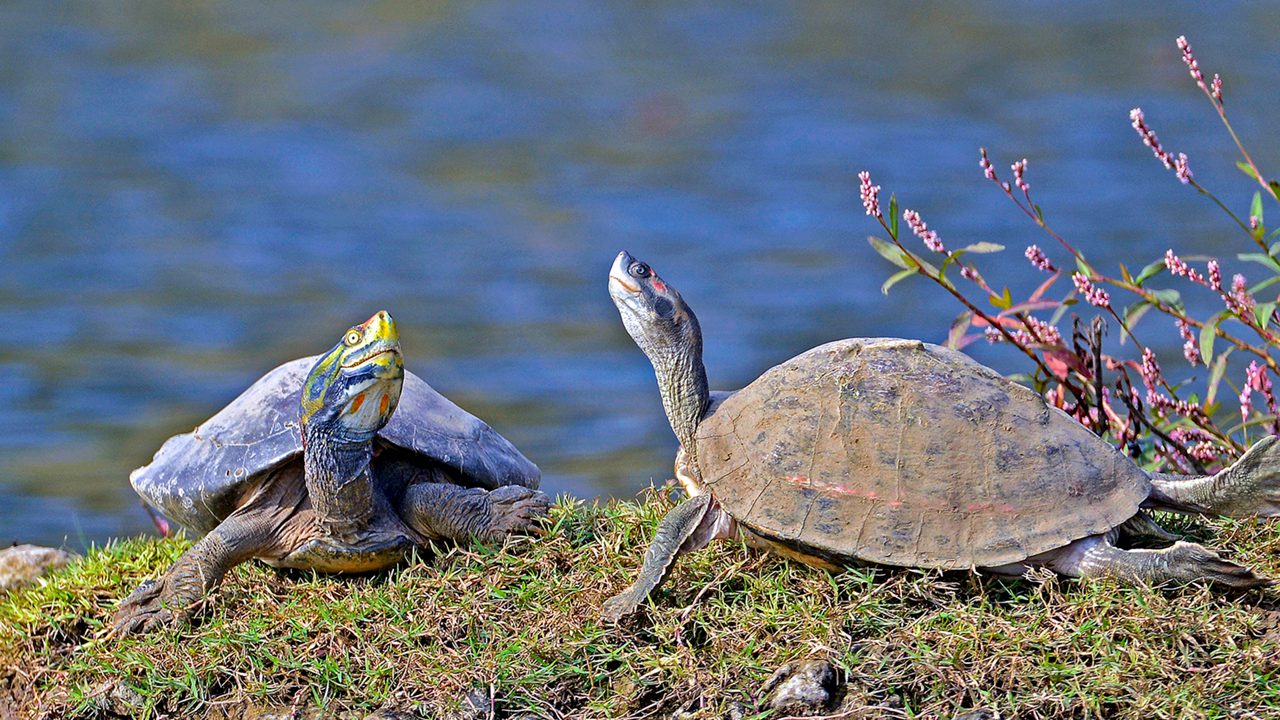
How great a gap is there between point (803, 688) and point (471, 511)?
113 cm

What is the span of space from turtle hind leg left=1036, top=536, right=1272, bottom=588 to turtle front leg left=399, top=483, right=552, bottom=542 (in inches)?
53.0

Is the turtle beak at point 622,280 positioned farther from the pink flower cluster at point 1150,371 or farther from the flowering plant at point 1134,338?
the pink flower cluster at point 1150,371

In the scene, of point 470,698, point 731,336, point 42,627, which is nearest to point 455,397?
point 731,336

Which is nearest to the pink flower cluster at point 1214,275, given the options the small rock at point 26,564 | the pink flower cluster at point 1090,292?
the pink flower cluster at point 1090,292

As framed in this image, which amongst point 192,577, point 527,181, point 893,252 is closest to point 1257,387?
point 893,252

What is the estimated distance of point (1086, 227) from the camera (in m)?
11.9

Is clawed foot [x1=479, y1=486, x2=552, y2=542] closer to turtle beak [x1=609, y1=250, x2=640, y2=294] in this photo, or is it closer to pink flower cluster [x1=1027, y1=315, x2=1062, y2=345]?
turtle beak [x1=609, y1=250, x2=640, y2=294]

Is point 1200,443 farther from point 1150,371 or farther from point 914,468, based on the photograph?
point 914,468

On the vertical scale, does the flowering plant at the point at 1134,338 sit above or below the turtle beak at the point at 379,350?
below

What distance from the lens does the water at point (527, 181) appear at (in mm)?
9594

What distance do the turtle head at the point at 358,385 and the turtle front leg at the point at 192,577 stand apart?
1.13 feet

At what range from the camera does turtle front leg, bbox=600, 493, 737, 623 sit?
3.54 meters

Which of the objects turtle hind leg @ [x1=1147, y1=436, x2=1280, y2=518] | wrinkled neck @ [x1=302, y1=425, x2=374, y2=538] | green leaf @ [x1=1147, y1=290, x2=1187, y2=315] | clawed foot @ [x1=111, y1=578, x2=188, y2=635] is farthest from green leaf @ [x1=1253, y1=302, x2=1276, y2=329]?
clawed foot @ [x1=111, y1=578, x2=188, y2=635]

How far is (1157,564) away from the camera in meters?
3.44
